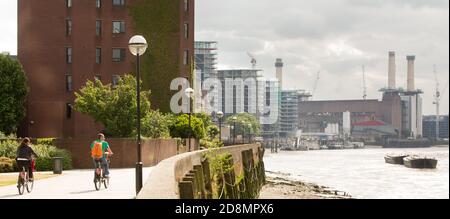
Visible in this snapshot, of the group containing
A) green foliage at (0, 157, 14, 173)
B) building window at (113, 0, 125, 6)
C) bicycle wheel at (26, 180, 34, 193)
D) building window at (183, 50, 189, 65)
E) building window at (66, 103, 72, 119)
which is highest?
building window at (113, 0, 125, 6)

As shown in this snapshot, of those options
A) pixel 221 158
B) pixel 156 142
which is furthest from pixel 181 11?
pixel 221 158

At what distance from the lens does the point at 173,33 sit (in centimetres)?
7556

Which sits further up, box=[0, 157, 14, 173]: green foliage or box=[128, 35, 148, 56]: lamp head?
box=[128, 35, 148, 56]: lamp head

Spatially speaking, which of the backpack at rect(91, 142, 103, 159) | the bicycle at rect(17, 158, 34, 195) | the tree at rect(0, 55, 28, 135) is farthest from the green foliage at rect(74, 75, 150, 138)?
the bicycle at rect(17, 158, 34, 195)

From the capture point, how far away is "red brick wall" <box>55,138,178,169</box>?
43.0 metres

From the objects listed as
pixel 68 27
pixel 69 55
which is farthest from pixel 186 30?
pixel 69 55

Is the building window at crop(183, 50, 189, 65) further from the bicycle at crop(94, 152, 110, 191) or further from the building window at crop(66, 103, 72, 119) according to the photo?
the bicycle at crop(94, 152, 110, 191)

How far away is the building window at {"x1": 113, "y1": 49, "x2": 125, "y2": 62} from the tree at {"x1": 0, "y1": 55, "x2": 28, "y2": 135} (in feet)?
31.6

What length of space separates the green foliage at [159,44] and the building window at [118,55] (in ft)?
8.07

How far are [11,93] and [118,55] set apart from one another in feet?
38.6

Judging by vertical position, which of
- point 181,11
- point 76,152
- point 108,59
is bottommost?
point 76,152

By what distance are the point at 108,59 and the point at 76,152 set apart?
110 ft
